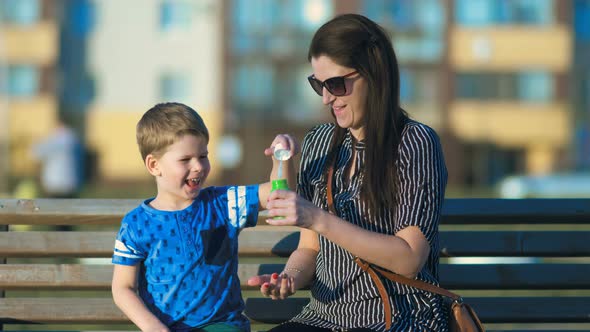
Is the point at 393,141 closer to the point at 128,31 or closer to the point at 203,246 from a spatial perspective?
the point at 203,246

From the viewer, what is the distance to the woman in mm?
3734

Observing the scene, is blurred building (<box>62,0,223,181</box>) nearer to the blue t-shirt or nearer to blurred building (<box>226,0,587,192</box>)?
blurred building (<box>226,0,587,192</box>)

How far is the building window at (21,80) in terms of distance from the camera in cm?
4766

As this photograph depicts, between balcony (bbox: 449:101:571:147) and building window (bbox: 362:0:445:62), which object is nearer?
balcony (bbox: 449:101:571:147)

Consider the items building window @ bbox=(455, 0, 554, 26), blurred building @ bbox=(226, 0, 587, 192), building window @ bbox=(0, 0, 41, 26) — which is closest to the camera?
blurred building @ bbox=(226, 0, 587, 192)

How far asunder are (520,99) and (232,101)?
12.4 m

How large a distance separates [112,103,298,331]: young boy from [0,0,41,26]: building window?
45871 mm

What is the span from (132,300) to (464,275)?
1434 mm

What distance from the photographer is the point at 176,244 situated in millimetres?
3883

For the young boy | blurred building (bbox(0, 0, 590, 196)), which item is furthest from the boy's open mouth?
blurred building (bbox(0, 0, 590, 196))

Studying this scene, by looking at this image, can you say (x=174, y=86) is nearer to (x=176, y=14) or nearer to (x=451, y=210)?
(x=176, y=14)

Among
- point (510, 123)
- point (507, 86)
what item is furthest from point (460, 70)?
point (510, 123)

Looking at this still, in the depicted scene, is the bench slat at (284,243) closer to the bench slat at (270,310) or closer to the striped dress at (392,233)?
the bench slat at (270,310)

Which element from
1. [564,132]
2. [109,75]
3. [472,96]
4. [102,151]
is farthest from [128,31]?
[564,132]
